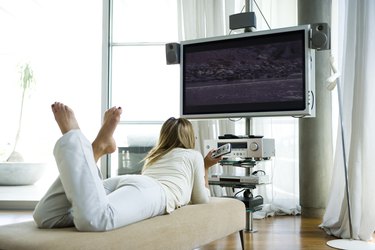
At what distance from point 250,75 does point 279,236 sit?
1.26 meters

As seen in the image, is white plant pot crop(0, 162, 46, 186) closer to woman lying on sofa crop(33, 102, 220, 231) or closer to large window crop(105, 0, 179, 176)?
large window crop(105, 0, 179, 176)

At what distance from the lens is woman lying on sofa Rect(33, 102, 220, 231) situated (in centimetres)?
162

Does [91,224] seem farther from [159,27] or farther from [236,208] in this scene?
[159,27]

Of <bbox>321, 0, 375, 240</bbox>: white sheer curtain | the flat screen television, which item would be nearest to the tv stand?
→ the flat screen television

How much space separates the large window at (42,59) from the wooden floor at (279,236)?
111 inches

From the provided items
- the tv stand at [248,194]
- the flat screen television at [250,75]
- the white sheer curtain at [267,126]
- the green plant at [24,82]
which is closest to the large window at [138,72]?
the white sheer curtain at [267,126]

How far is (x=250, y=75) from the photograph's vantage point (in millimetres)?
3395

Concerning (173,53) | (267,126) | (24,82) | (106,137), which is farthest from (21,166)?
(106,137)

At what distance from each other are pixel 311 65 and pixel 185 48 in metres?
1.11

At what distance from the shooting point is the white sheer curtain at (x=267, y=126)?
4250 mm

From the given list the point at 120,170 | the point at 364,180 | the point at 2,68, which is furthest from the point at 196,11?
the point at 2,68

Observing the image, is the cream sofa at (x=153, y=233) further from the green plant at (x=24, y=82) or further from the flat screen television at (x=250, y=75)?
the green plant at (x=24, y=82)

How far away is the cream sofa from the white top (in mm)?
60

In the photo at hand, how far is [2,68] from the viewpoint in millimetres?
6645
